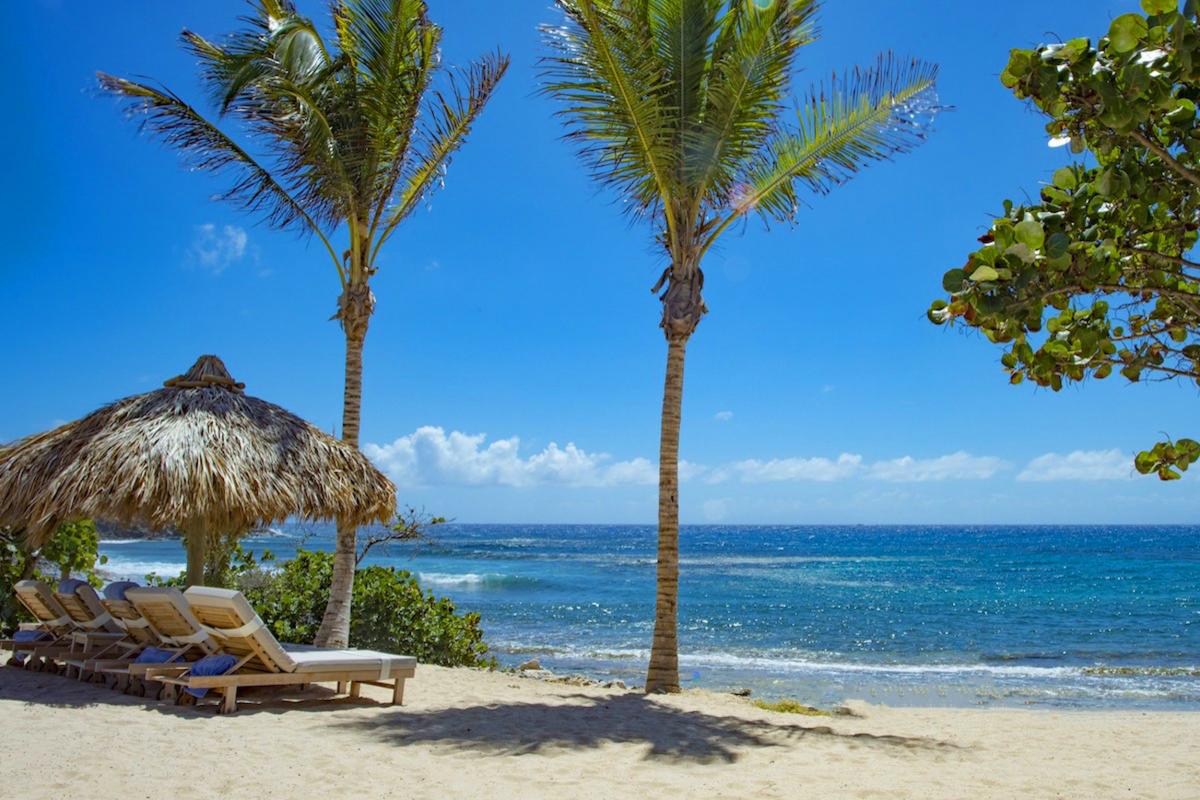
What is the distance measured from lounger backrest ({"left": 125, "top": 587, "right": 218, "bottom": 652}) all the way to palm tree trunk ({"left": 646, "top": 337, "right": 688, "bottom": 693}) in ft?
13.8

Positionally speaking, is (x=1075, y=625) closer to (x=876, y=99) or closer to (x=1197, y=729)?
(x=1197, y=729)

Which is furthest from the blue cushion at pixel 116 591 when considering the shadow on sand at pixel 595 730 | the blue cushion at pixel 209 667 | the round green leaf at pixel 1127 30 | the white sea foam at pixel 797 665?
the white sea foam at pixel 797 665

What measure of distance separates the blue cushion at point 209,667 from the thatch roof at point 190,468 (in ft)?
4.39

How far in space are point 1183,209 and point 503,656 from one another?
1516 cm

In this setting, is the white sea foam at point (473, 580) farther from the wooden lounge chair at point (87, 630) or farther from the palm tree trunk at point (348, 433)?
the wooden lounge chair at point (87, 630)

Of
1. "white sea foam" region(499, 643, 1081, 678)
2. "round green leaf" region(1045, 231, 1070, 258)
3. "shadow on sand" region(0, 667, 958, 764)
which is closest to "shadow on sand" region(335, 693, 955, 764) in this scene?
"shadow on sand" region(0, 667, 958, 764)

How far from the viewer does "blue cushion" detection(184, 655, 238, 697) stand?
695cm

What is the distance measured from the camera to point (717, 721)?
7594mm

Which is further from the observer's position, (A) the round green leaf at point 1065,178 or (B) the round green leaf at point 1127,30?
(A) the round green leaf at point 1065,178

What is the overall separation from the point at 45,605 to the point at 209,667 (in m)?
2.60

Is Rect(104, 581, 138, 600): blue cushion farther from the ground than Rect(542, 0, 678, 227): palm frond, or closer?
closer

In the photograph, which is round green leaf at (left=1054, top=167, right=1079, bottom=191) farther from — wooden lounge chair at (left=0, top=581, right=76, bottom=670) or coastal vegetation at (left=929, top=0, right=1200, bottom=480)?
wooden lounge chair at (left=0, top=581, right=76, bottom=670)

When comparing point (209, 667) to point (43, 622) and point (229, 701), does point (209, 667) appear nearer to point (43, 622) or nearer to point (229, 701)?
point (229, 701)

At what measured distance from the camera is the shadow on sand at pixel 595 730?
6.41 metres
